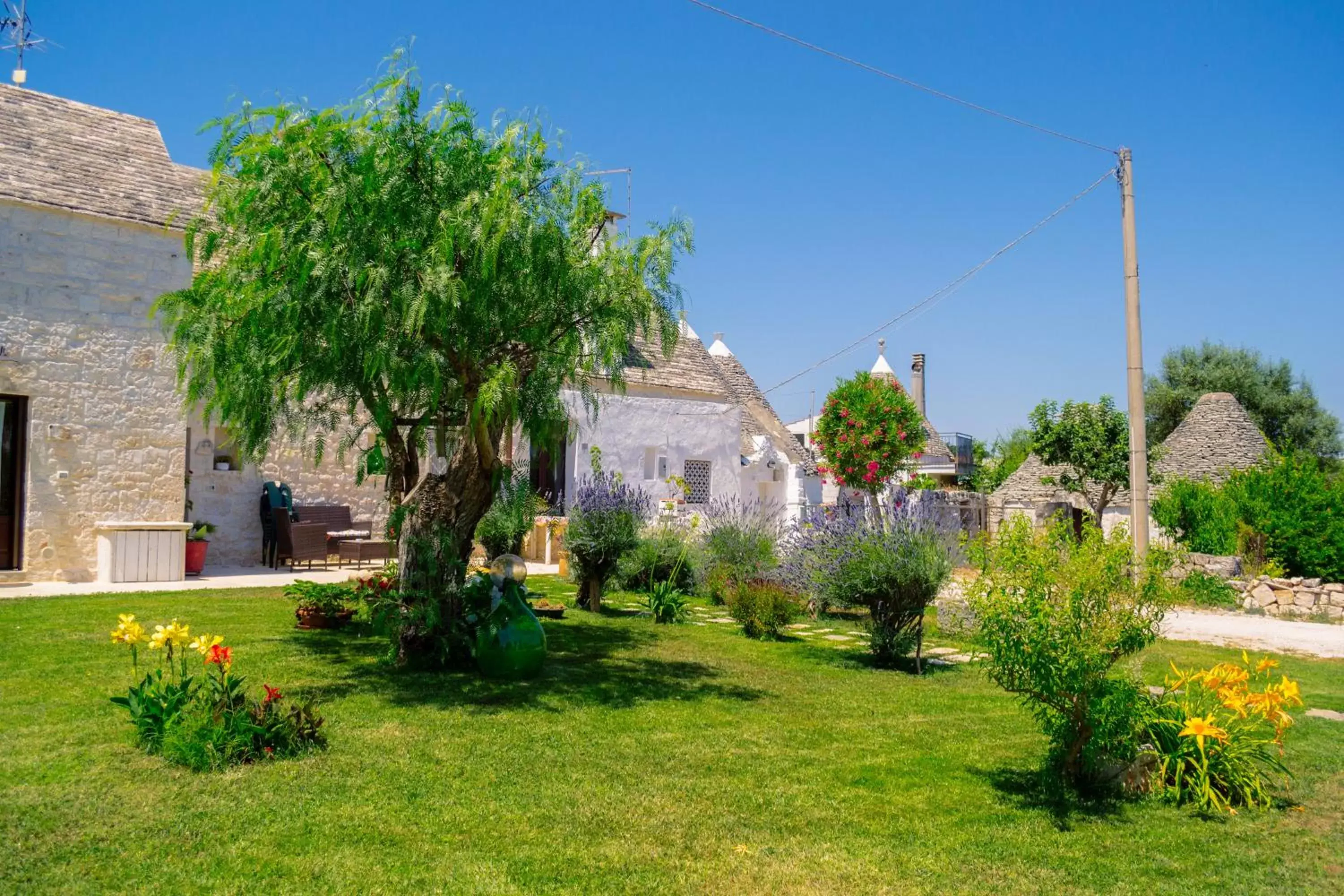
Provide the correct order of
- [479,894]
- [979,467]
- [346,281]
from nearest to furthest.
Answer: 1. [479,894]
2. [346,281]
3. [979,467]

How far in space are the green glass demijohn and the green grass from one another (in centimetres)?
20

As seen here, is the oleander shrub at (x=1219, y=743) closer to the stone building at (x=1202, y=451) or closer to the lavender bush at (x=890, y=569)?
the lavender bush at (x=890, y=569)

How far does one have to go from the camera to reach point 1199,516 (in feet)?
60.7

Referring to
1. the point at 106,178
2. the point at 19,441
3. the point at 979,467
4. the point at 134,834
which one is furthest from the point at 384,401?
the point at 979,467

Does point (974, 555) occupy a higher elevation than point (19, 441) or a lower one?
lower

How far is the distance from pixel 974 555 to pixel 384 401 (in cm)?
433

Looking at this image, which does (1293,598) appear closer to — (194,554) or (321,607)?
(321,607)

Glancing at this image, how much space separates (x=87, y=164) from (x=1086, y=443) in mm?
21542

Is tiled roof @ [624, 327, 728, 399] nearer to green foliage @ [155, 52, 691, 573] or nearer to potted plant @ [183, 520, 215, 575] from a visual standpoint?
potted plant @ [183, 520, 215, 575]

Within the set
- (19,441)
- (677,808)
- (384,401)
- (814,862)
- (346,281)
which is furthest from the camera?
(19,441)

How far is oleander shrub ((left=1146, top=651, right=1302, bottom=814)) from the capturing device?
16.4 feet

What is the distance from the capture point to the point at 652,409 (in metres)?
20.0

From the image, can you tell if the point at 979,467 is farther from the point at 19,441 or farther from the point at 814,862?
the point at 814,862

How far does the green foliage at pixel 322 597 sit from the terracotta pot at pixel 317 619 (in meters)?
0.02
